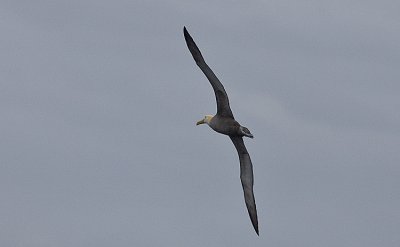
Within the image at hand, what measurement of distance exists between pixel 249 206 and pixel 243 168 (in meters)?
1.89

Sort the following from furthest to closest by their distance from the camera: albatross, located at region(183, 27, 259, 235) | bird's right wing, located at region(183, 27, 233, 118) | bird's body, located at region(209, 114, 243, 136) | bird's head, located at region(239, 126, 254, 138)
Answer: bird's body, located at region(209, 114, 243, 136) < bird's head, located at region(239, 126, 254, 138) < albatross, located at region(183, 27, 259, 235) < bird's right wing, located at region(183, 27, 233, 118)

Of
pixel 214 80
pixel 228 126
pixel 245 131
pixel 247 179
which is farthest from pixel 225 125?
pixel 247 179

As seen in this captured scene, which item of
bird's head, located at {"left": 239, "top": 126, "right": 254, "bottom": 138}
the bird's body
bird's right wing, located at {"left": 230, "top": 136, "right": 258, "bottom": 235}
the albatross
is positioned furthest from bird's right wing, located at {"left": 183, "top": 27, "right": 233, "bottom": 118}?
bird's right wing, located at {"left": 230, "top": 136, "right": 258, "bottom": 235}

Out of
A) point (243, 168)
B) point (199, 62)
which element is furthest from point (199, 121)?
point (199, 62)

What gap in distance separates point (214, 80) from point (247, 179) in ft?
21.2

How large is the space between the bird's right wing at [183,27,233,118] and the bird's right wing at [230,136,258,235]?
218 centimetres

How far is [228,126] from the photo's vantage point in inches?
2076

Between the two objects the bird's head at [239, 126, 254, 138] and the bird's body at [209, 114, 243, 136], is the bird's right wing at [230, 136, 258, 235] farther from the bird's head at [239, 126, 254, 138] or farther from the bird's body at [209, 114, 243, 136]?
the bird's head at [239, 126, 254, 138]

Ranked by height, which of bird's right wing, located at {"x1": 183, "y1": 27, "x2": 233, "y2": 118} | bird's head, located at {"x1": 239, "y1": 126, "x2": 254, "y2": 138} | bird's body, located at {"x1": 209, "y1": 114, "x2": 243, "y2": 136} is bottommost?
bird's head, located at {"x1": 239, "y1": 126, "x2": 254, "y2": 138}

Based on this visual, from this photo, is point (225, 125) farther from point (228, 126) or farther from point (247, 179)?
point (247, 179)

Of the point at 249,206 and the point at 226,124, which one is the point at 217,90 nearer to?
the point at 226,124

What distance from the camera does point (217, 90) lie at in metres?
51.7

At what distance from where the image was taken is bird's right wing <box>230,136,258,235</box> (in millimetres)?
54438

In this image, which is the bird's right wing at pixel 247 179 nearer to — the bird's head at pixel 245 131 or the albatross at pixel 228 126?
the albatross at pixel 228 126
